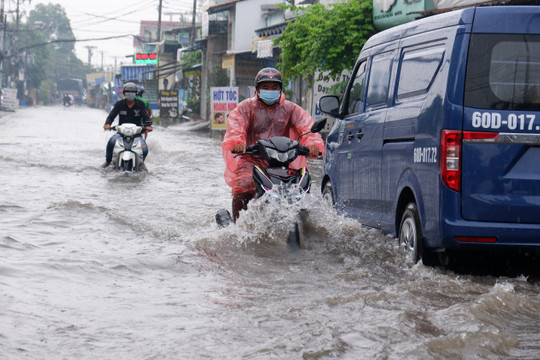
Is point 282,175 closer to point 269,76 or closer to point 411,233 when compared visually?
point 269,76

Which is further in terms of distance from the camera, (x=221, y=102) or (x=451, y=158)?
(x=221, y=102)

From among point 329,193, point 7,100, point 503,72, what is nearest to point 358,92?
point 329,193

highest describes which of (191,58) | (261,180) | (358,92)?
(191,58)

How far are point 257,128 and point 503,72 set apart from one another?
2690 mm

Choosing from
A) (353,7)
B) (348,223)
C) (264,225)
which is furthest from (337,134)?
(353,7)

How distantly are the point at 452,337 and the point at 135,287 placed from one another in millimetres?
2370

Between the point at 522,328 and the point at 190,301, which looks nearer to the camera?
the point at 522,328

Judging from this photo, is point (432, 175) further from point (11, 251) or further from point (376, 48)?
point (11, 251)

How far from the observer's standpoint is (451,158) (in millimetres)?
5770

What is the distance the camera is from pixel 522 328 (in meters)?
4.88

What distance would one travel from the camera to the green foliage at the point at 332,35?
65.5ft

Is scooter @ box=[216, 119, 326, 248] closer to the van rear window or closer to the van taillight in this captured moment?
the van taillight

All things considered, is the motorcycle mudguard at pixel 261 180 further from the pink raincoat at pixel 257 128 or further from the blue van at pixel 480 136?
the blue van at pixel 480 136

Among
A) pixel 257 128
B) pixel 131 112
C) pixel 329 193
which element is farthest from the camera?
pixel 131 112
